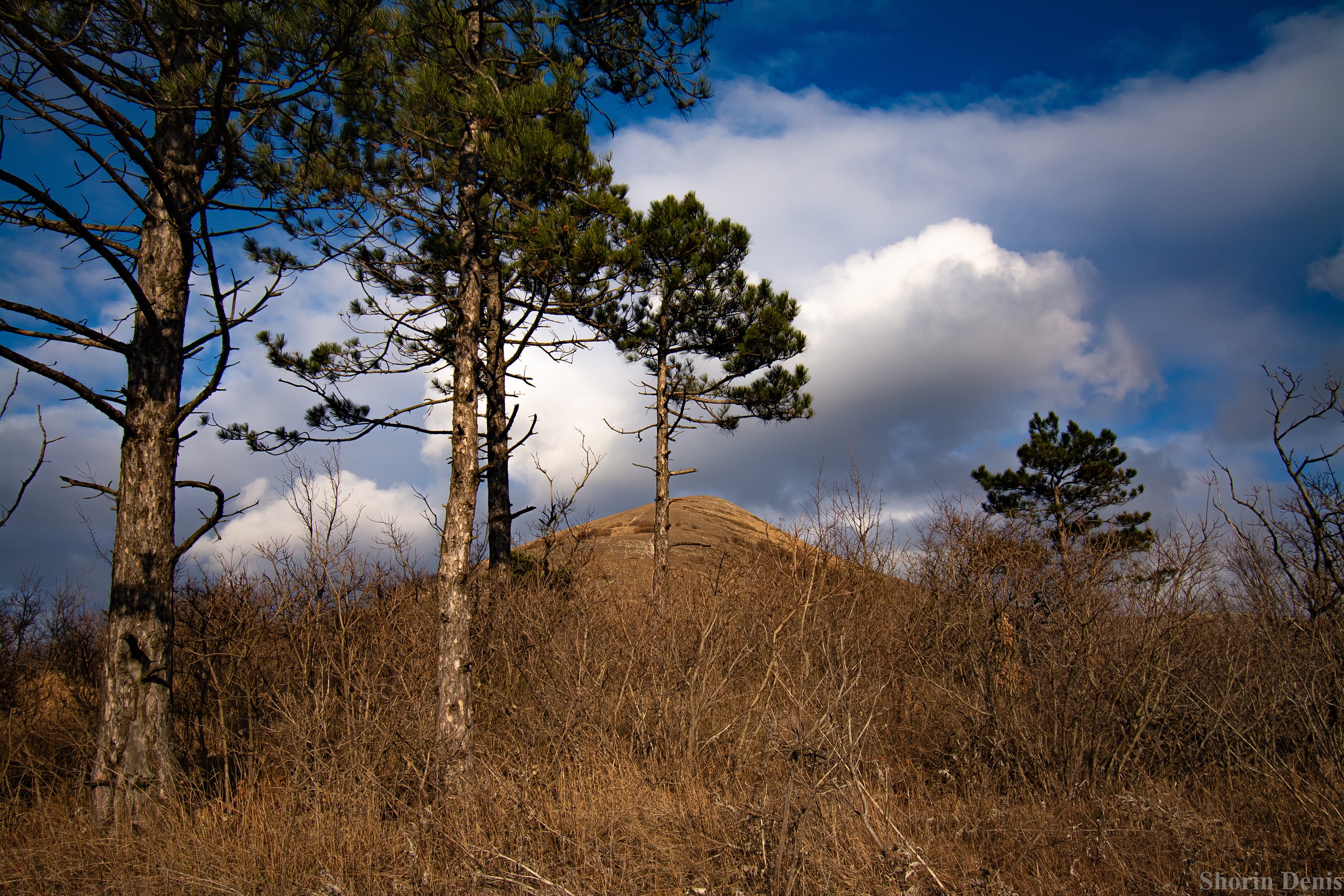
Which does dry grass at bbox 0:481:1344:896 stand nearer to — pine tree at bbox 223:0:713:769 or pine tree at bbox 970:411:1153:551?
pine tree at bbox 223:0:713:769

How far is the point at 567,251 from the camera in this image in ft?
20.7

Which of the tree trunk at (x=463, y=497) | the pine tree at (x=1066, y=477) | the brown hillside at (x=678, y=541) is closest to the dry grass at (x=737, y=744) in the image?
the tree trunk at (x=463, y=497)

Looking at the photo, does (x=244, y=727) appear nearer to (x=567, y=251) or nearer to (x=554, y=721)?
(x=554, y=721)

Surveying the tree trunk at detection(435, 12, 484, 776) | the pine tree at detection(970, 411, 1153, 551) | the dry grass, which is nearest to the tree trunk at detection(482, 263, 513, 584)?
the dry grass

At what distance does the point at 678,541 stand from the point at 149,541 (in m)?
18.4

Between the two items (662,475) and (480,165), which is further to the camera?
(662,475)

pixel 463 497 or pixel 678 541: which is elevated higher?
pixel 678 541

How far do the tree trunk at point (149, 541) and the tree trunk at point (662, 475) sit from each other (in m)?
9.46

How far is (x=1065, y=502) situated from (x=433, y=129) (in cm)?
2640

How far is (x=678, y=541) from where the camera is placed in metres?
23.1

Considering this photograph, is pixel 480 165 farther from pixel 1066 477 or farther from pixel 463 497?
pixel 1066 477

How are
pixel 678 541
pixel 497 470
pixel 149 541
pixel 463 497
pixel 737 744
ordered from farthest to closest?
pixel 678 541 → pixel 497 470 → pixel 737 744 → pixel 463 497 → pixel 149 541

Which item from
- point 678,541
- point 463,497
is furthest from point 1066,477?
point 463,497

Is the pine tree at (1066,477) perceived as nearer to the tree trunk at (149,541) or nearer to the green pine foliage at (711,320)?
the green pine foliage at (711,320)
